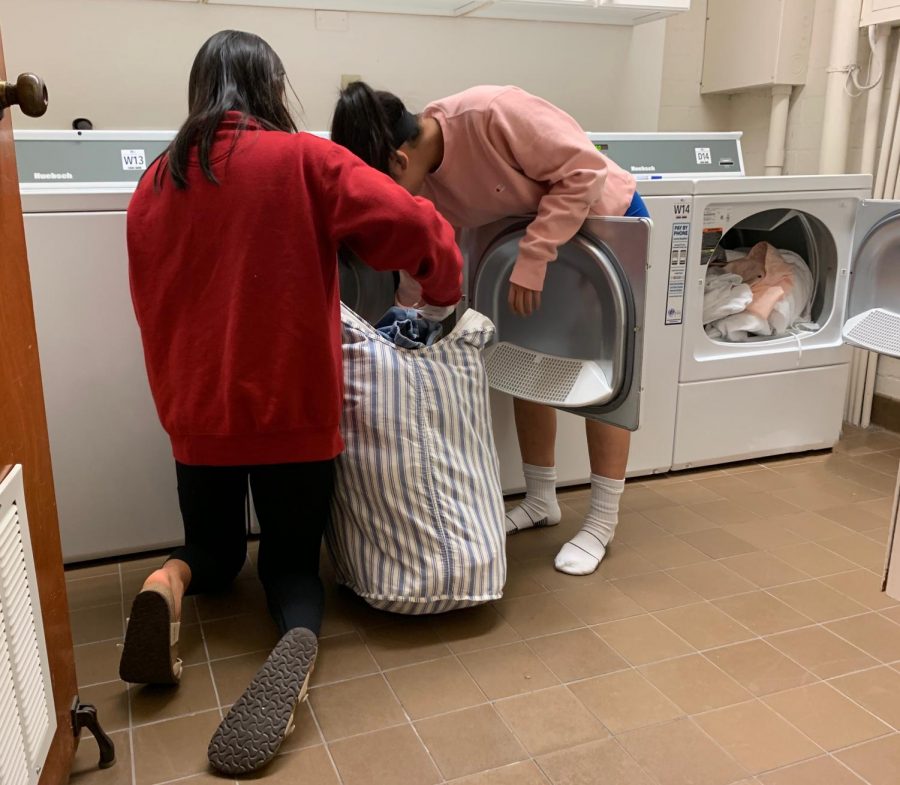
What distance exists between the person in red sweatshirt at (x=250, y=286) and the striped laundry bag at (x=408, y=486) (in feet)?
0.34

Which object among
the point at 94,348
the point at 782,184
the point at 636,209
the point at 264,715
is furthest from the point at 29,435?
the point at 782,184

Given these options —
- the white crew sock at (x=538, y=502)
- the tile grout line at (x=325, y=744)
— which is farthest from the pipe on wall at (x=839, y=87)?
the tile grout line at (x=325, y=744)

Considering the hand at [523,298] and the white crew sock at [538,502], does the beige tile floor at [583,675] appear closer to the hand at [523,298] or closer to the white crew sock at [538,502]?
the white crew sock at [538,502]

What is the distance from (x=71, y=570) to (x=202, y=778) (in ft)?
2.83

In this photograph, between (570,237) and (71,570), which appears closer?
(570,237)

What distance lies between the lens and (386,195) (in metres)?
1.37

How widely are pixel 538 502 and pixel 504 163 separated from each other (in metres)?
0.88

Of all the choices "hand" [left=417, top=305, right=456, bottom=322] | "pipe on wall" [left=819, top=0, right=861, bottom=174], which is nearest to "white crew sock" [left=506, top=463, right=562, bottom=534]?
"hand" [left=417, top=305, right=456, bottom=322]

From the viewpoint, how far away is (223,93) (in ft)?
4.56

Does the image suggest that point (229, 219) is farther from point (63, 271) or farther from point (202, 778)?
point (202, 778)

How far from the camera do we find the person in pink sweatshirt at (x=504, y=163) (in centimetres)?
166

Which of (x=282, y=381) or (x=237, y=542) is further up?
(x=282, y=381)

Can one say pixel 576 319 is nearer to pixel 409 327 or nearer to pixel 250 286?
pixel 409 327

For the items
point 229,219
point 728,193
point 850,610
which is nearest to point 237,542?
point 229,219
